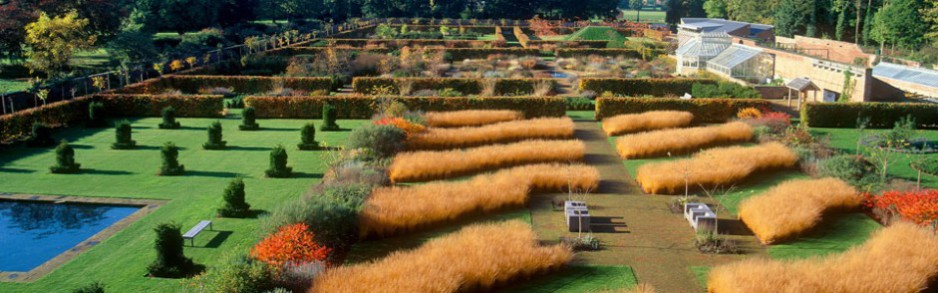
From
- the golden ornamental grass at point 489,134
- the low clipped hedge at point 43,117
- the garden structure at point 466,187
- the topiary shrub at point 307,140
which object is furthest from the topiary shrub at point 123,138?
the golden ornamental grass at point 489,134

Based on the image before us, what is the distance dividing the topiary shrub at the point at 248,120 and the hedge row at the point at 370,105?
2676 mm

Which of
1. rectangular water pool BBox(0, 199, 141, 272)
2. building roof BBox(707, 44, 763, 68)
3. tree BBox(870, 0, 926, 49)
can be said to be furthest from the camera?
tree BBox(870, 0, 926, 49)

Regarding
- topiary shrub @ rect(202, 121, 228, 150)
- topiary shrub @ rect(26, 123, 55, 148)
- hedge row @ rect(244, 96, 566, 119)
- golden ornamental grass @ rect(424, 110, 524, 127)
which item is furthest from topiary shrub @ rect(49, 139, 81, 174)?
golden ornamental grass @ rect(424, 110, 524, 127)

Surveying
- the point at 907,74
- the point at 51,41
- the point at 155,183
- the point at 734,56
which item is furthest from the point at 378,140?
the point at 907,74

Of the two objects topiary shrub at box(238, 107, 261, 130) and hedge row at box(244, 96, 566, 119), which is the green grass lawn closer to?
topiary shrub at box(238, 107, 261, 130)

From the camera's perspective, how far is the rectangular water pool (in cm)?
1287

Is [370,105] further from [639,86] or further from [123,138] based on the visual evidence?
[639,86]

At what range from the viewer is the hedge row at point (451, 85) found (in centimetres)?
3180

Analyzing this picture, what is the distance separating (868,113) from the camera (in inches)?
1008

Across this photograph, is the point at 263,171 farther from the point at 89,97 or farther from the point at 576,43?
the point at 576,43

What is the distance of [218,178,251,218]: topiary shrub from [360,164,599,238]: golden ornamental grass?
253 cm

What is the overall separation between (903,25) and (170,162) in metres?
43.5

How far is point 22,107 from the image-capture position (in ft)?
82.7

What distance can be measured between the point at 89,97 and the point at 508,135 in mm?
15767
